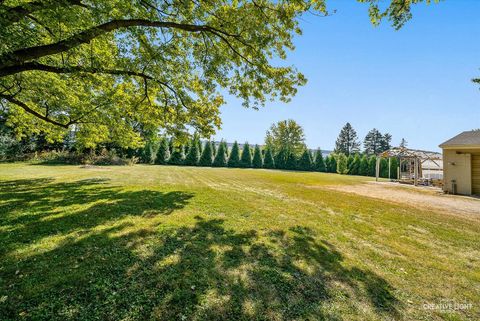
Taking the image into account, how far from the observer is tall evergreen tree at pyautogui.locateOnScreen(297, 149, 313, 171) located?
38875mm

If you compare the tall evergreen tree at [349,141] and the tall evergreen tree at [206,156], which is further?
the tall evergreen tree at [349,141]

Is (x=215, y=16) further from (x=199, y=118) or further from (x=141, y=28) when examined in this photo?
(x=199, y=118)

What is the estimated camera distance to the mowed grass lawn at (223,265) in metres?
2.39

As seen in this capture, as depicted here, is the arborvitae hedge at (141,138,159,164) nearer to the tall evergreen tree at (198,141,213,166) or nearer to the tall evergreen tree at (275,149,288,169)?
the tall evergreen tree at (198,141,213,166)

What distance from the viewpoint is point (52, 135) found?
39.8 ft

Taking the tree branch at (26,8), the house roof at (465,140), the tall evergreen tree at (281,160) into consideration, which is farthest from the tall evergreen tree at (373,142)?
the tree branch at (26,8)

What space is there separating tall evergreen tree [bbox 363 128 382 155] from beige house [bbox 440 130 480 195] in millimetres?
59760

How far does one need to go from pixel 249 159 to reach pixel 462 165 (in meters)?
27.1

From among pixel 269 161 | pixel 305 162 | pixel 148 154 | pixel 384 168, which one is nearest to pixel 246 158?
pixel 269 161

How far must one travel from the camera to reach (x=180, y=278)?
2.86 m

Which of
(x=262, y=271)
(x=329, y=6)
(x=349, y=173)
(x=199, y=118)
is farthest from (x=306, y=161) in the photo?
(x=262, y=271)

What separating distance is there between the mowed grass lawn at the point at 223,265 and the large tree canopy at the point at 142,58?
3876 mm

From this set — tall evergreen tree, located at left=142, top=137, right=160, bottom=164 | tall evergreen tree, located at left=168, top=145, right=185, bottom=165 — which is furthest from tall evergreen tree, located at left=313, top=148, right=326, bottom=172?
tall evergreen tree, located at left=142, top=137, right=160, bottom=164

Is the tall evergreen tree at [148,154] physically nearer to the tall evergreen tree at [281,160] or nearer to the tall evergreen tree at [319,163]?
the tall evergreen tree at [281,160]
